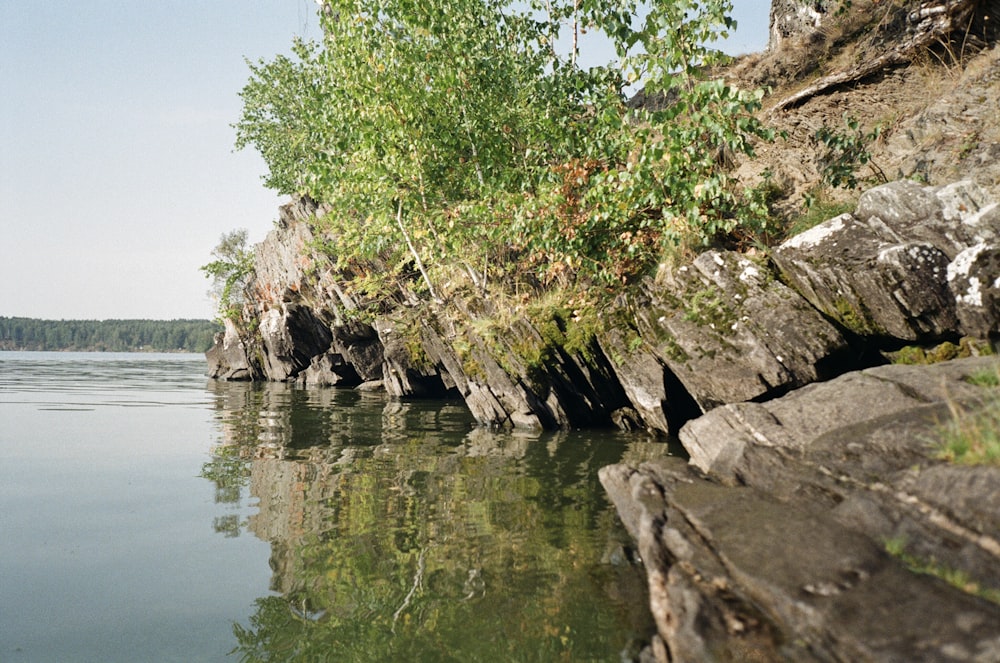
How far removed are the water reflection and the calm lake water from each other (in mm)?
24

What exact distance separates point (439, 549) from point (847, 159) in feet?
36.7

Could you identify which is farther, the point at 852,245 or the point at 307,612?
the point at 852,245

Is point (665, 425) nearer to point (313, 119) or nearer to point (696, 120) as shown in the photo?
point (696, 120)

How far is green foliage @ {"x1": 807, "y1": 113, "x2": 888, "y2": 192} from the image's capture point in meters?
12.3

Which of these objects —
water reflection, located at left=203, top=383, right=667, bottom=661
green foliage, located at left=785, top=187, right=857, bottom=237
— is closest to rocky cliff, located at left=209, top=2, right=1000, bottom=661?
green foliage, located at left=785, top=187, right=857, bottom=237

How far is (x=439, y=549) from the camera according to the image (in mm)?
6848

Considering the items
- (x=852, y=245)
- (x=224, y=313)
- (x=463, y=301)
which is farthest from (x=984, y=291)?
(x=224, y=313)

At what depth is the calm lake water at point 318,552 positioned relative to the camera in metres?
4.95

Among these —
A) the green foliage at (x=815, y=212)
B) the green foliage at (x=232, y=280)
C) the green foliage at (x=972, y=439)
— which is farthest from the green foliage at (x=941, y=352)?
the green foliage at (x=232, y=280)

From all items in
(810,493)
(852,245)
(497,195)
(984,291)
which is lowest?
(810,493)

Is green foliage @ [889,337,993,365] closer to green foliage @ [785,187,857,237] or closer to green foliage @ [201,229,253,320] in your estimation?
green foliage @ [785,187,857,237]

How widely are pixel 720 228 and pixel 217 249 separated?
54.4m

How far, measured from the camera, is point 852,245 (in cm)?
972

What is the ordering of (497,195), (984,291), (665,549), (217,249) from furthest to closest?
(217,249), (497,195), (984,291), (665,549)
